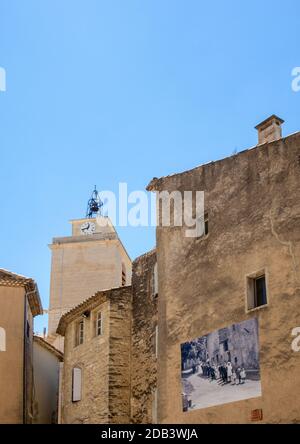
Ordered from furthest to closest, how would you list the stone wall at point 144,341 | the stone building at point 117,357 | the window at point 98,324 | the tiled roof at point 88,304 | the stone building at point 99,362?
the window at point 98,324 < the tiled roof at point 88,304 < the stone building at point 99,362 < the stone building at point 117,357 < the stone wall at point 144,341

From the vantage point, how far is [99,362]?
33781mm

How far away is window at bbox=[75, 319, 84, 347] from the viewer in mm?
36188

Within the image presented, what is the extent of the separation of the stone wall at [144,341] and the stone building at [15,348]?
4.29 metres

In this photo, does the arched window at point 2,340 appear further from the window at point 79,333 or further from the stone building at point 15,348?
the window at point 79,333

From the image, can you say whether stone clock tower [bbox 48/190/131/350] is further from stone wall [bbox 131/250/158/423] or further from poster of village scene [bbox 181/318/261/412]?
poster of village scene [bbox 181/318/261/412]

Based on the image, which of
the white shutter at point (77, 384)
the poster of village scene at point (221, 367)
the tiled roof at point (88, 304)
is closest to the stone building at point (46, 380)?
the tiled roof at point (88, 304)

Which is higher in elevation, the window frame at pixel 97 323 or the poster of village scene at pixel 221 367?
the window frame at pixel 97 323

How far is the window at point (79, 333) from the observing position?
1425 inches

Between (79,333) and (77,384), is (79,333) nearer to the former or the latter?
Answer: (79,333)

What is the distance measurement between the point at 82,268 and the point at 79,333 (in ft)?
52.6

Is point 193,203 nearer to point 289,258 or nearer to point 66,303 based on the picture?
point 289,258

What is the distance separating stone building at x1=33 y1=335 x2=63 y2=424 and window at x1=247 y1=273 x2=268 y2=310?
17180mm

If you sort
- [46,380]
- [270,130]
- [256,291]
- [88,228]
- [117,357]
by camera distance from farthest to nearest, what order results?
[88,228] → [46,380] → [117,357] → [270,130] → [256,291]

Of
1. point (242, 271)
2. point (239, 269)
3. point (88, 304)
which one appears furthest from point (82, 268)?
point (242, 271)
